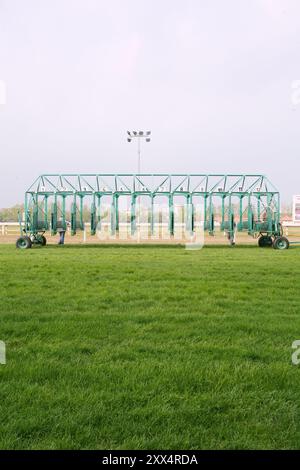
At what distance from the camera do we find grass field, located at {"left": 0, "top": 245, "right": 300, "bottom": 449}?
3.08 m

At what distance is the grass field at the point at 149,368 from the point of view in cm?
308

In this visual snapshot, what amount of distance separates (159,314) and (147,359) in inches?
74.5

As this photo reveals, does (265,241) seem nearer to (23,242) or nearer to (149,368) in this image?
(23,242)

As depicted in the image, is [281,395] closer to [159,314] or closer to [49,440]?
[49,440]

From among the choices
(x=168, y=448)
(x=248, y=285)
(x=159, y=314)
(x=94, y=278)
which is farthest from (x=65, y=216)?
(x=168, y=448)

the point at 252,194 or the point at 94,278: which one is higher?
the point at 252,194

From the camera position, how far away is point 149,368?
4.14 m

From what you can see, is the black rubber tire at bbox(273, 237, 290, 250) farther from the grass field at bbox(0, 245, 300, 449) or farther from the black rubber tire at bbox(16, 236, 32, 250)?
the grass field at bbox(0, 245, 300, 449)

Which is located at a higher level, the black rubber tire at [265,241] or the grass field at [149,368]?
the black rubber tire at [265,241]

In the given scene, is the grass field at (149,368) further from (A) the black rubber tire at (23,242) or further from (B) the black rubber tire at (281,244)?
(B) the black rubber tire at (281,244)

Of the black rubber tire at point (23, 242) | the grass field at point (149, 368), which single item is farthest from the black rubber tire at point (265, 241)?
the grass field at point (149, 368)

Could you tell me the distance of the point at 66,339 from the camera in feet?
16.8

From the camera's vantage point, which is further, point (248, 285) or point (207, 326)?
point (248, 285)

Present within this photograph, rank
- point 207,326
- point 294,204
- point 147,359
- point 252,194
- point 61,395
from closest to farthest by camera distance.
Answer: point 61,395 < point 147,359 < point 207,326 < point 252,194 < point 294,204
